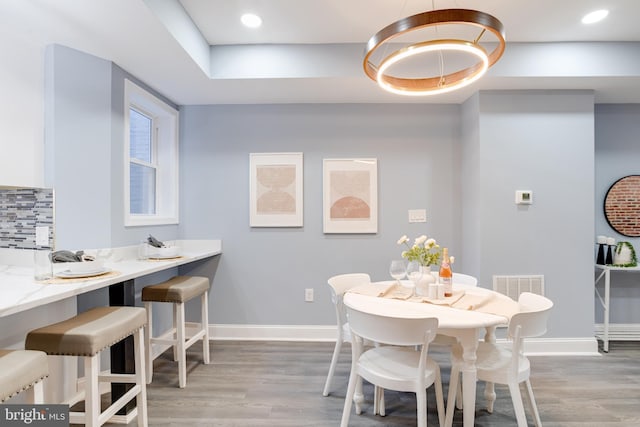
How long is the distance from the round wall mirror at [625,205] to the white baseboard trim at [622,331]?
2.90 ft

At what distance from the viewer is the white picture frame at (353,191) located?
311 centimetres

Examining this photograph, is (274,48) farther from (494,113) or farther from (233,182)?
(494,113)

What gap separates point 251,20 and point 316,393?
2626 millimetres

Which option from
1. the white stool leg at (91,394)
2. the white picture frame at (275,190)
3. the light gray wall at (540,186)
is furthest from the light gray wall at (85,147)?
the light gray wall at (540,186)

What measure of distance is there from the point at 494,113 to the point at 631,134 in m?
1.59

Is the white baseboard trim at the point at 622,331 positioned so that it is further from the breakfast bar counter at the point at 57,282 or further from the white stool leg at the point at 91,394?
the white stool leg at the point at 91,394

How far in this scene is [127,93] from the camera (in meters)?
2.43

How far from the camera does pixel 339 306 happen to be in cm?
219

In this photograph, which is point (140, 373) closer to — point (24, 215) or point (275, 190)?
point (24, 215)

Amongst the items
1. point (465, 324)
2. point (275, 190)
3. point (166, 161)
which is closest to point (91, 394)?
point (465, 324)

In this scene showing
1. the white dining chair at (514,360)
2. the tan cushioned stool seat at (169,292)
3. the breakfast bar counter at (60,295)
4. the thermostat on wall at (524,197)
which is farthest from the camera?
the thermostat on wall at (524,197)

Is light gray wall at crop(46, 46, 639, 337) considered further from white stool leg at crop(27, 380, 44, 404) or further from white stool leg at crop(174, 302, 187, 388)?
white stool leg at crop(27, 380, 44, 404)

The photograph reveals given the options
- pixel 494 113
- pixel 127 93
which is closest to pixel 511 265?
pixel 494 113

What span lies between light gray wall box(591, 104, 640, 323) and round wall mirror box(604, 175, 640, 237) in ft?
0.14
